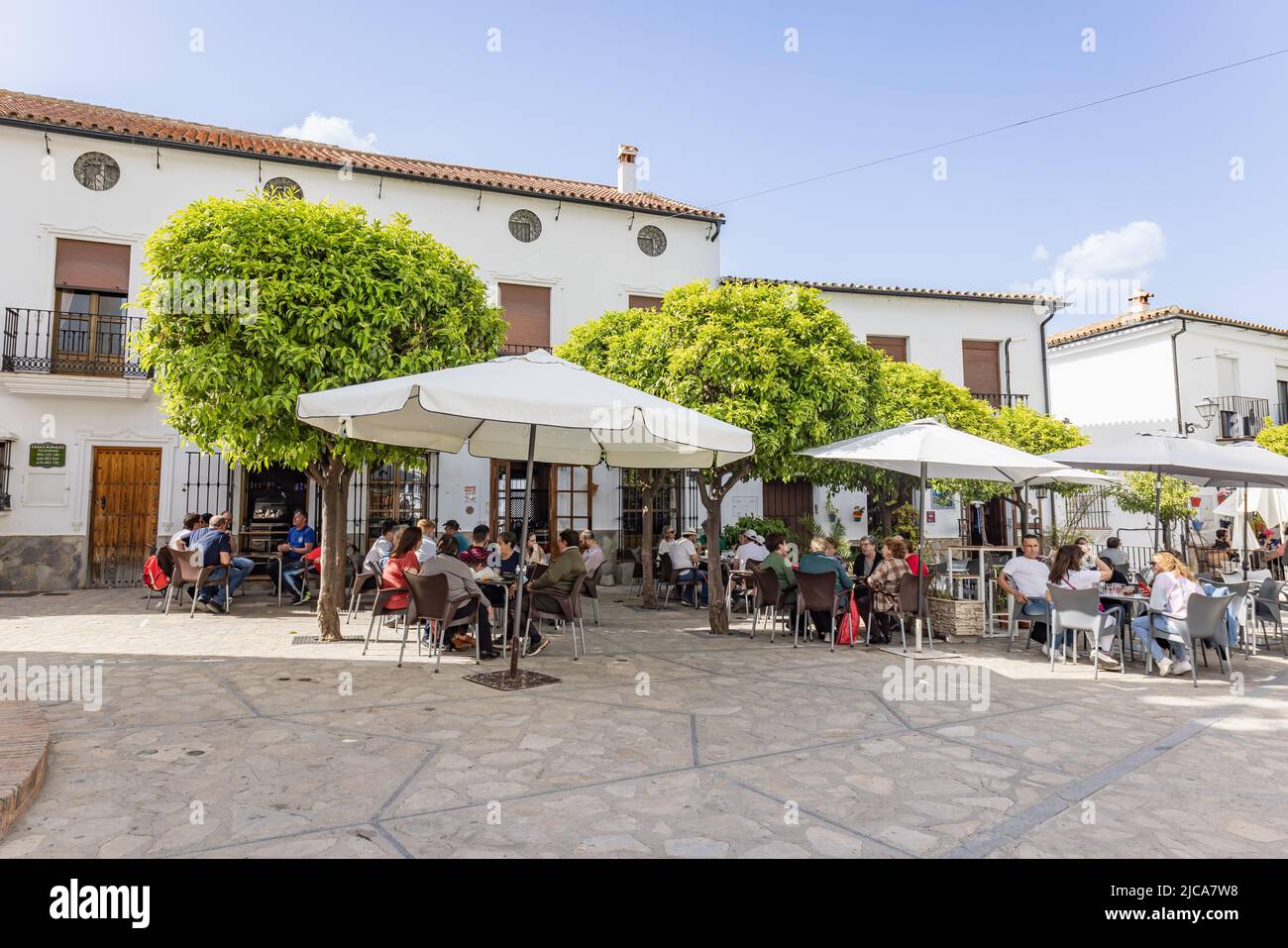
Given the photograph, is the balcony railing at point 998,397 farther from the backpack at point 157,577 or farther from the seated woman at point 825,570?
the backpack at point 157,577

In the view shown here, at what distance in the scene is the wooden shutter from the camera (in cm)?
1886

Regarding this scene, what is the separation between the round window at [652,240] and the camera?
16248 millimetres

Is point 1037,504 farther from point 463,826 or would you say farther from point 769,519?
point 463,826

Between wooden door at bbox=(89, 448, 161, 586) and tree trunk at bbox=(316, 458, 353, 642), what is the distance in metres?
6.88

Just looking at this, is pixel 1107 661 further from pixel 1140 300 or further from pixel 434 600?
pixel 1140 300

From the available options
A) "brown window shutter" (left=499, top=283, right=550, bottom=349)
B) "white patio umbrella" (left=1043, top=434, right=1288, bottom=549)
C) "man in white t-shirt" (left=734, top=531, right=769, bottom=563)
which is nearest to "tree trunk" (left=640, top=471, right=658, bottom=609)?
"man in white t-shirt" (left=734, top=531, right=769, bottom=563)

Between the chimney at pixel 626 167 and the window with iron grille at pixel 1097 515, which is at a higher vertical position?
the chimney at pixel 626 167

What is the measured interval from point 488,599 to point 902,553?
4.40 meters

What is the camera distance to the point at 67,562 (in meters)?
12.2

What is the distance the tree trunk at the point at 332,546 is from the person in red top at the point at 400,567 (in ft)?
2.44

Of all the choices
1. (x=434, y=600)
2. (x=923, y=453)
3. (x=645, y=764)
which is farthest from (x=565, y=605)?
(x=923, y=453)

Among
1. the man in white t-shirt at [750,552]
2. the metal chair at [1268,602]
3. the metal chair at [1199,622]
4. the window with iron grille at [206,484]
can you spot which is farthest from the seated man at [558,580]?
the window with iron grille at [206,484]

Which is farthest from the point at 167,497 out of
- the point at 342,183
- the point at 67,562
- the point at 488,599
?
the point at 488,599

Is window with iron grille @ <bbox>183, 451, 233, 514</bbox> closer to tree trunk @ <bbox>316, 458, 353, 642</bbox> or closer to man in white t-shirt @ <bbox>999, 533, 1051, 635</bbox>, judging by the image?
tree trunk @ <bbox>316, 458, 353, 642</bbox>
